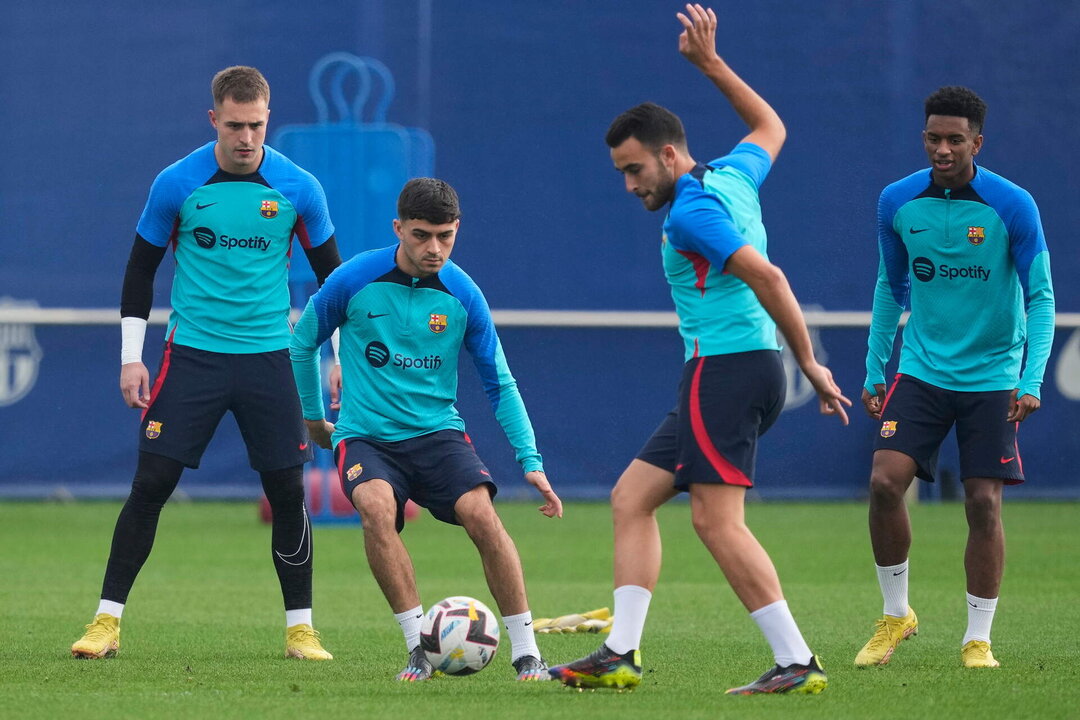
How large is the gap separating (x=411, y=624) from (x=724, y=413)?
4.54 feet

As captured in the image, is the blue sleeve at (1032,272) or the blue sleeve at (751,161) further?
the blue sleeve at (1032,272)

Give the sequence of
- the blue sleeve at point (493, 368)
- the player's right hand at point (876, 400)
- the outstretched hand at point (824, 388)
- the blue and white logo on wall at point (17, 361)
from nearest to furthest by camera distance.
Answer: the outstretched hand at point (824, 388) → the blue sleeve at point (493, 368) → the player's right hand at point (876, 400) → the blue and white logo on wall at point (17, 361)

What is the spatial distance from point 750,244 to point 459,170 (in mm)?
10091

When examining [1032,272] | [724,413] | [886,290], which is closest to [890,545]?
[886,290]

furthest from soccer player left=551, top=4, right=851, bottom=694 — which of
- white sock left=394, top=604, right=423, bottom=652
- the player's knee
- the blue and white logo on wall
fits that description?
the blue and white logo on wall

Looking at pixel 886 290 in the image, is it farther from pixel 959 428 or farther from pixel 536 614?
pixel 536 614

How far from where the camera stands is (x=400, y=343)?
228 inches

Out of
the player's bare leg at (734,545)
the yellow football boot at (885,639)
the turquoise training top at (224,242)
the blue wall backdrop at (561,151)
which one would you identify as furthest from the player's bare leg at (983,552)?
the blue wall backdrop at (561,151)

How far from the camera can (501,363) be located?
19.2 feet

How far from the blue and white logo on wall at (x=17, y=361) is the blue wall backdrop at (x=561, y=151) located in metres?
0.04

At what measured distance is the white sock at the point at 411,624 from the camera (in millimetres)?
5574

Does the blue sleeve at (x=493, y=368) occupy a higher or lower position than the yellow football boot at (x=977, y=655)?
higher

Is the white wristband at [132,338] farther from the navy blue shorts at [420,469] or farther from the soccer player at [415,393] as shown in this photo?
the navy blue shorts at [420,469]

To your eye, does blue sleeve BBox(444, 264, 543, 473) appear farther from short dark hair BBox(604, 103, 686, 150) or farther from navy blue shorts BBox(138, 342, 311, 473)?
short dark hair BBox(604, 103, 686, 150)
